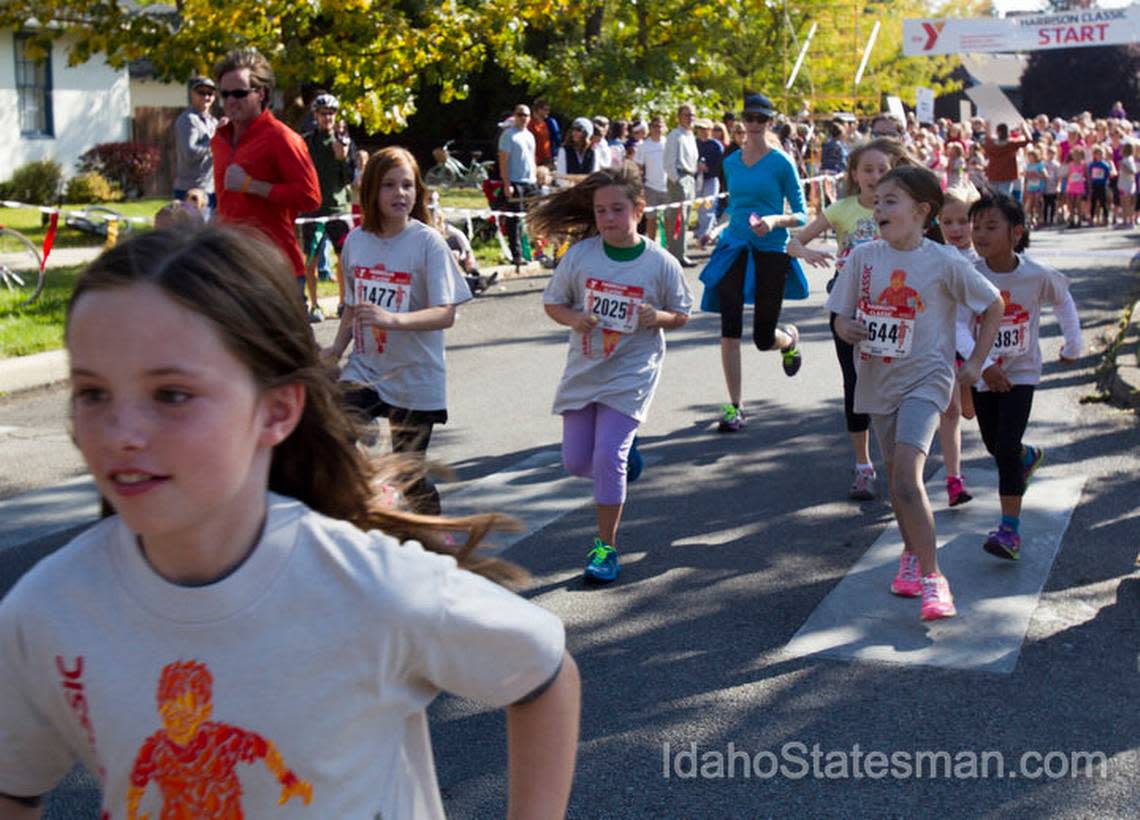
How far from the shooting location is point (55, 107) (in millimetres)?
31203

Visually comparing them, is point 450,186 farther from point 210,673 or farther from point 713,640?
point 210,673

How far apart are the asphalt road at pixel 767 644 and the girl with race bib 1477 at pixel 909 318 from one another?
69 cm

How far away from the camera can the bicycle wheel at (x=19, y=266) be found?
1402 cm

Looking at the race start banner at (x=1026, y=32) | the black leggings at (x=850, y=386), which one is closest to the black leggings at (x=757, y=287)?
the black leggings at (x=850, y=386)

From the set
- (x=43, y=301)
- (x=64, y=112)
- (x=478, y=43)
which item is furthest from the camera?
(x=64, y=112)

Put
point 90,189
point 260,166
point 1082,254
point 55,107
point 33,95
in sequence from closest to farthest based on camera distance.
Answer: point 260,166
point 1082,254
point 90,189
point 33,95
point 55,107

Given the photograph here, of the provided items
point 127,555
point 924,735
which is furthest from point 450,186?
point 127,555

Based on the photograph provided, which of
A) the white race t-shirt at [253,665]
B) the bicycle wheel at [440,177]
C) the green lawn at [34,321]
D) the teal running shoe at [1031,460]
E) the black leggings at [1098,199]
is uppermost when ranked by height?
the bicycle wheel at [440,177]

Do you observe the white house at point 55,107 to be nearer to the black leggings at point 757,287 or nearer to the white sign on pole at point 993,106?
the white sign on pole at point 993,106

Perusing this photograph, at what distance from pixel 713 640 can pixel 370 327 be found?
1.92 meters

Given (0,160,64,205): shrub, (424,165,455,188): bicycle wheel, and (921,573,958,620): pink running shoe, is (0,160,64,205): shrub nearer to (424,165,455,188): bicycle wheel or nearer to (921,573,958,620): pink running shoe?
(424,165,455,188): bicycle wheel

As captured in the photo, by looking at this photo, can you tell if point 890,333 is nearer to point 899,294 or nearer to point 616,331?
point 899,294

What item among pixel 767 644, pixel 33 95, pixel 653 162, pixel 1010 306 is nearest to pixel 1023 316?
pixel 1010 306

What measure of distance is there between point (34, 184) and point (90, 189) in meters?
1.30
